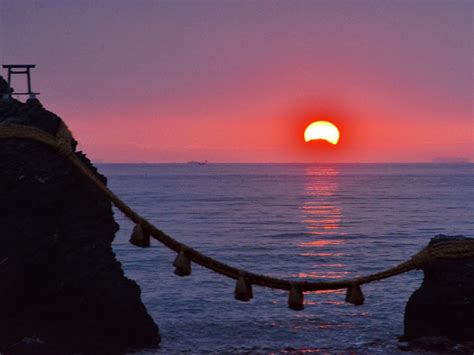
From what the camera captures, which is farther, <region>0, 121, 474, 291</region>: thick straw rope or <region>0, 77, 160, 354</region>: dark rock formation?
<region>0, 77, 160, 354</region>: dark rock formation

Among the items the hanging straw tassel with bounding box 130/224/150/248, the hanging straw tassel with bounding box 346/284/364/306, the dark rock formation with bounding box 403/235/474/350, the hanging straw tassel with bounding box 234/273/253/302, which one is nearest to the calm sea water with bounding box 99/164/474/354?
the dark rock formation with bounding box 403/235/474/350

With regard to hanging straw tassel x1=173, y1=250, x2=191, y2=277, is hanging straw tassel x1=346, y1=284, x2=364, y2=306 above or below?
below

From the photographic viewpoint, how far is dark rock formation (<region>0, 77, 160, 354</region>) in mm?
10555

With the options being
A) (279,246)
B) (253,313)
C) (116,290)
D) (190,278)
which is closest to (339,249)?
(279,246)

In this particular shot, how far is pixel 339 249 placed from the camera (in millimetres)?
32031

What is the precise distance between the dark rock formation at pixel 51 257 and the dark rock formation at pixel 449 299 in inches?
229

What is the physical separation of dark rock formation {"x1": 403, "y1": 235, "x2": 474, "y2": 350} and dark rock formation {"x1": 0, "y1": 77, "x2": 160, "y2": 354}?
5.80 meters

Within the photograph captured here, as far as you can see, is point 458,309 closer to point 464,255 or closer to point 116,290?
point 464,255

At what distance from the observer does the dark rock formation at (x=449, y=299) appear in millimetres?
12133

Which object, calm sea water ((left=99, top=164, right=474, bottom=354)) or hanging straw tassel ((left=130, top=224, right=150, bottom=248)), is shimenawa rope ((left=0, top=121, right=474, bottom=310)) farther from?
calm sea water ((left=99, top=164, right=474, bottom=354))

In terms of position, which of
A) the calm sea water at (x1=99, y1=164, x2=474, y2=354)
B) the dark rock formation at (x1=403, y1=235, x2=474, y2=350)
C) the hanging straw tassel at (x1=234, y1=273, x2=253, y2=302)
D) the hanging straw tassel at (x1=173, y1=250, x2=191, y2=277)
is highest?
the hanging straw tassel at (x1=173, y1=250, x2=191, y2=277)

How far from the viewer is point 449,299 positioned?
1220cm

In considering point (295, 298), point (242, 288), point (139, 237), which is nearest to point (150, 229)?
point (139, 237)

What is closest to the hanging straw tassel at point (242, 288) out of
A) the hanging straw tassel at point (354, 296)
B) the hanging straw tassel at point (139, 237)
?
the hanging straw tassel at point (139, 237)
